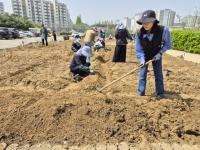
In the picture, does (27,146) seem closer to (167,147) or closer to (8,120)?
(8,120)

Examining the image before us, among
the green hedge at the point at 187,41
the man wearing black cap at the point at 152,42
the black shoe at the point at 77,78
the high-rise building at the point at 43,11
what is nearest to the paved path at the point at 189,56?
the green hedge at the point at 187,41

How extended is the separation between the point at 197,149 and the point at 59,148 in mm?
1846

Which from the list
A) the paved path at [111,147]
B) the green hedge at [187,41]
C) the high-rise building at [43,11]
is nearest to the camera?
the paved path at [111,147]

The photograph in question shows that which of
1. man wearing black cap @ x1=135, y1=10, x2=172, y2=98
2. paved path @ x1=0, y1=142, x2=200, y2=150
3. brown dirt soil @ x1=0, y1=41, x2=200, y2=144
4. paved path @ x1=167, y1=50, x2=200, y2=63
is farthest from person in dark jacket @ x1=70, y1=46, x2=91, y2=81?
paved path @ x1=167, y1=50, x2=200, y2=63

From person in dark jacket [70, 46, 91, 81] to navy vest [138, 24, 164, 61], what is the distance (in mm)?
2023

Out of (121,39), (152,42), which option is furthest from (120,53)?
(152,42)

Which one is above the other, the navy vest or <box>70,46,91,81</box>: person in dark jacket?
the navy vest

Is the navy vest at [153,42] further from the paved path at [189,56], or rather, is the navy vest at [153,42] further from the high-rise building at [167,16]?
the high-rise building at [167,16]

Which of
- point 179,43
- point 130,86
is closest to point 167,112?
point 130,86

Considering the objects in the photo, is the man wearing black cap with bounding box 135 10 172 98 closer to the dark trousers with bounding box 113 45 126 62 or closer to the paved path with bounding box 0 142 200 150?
the paved path with bounding box 0 142 200 150

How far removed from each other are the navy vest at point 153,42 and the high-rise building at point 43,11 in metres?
110

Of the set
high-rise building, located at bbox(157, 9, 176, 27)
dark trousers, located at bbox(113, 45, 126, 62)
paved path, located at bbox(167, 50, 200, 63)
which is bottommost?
paved path, located at bbox(167, 50, 200, 63)

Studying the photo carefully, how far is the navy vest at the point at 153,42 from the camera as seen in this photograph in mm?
3887

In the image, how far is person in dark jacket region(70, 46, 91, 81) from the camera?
19.1 feet
